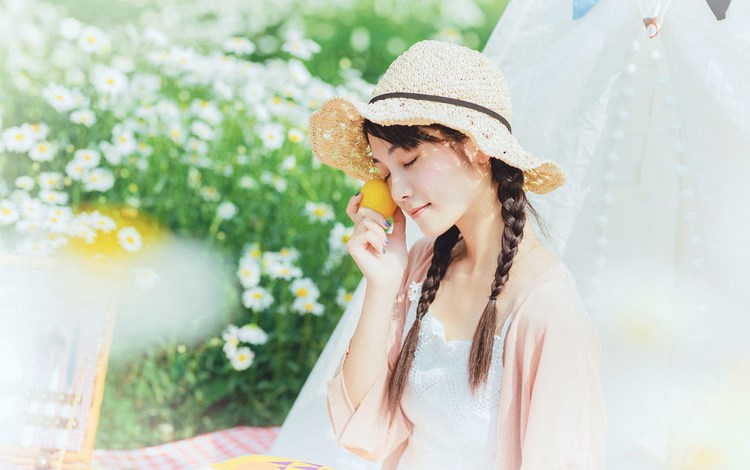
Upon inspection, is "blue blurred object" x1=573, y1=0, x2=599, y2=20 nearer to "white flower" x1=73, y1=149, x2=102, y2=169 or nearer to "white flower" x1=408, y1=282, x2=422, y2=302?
"white flower" x1=408, y1=282, x2=422, y2=302

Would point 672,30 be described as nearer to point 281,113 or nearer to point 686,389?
point 686,389

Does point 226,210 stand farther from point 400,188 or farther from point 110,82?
point 400,188

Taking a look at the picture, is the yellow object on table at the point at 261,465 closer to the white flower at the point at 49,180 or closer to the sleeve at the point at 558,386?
the sleeve at the point at 558,386

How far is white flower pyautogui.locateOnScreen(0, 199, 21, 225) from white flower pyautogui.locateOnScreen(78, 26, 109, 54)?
1.99 ft

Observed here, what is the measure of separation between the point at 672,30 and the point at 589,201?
39 centimetres

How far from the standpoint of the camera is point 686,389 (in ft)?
6.24

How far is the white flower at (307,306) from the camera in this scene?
2.93 meters

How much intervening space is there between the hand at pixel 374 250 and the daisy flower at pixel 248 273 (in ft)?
4.29

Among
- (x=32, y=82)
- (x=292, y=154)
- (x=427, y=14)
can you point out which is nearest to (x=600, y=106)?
(x=292, y=154)

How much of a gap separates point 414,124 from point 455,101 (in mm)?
74

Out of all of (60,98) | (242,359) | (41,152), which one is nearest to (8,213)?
(41,152)

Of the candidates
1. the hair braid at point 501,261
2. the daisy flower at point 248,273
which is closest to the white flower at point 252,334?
the daisy flower at point 248,273

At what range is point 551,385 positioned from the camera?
1.45m

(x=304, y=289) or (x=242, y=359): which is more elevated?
(x=304, y=289)
